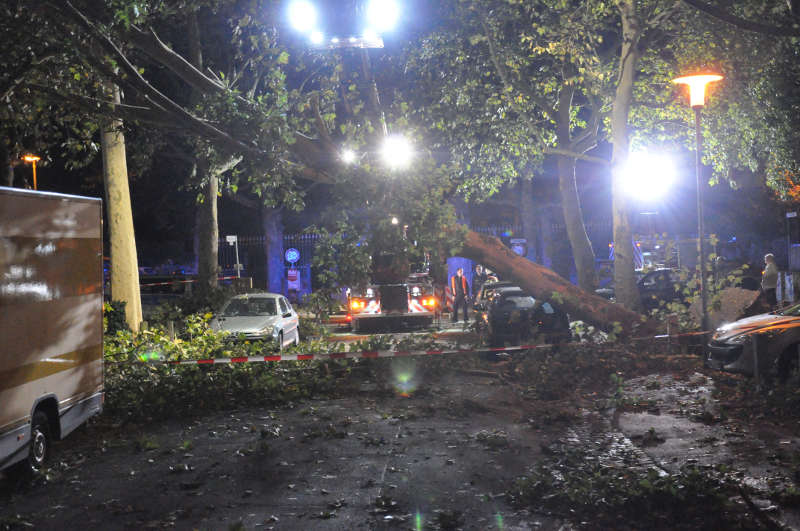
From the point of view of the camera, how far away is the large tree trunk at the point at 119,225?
16891 mm

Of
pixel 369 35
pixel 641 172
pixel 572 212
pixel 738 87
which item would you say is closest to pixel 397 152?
pixel 369 35

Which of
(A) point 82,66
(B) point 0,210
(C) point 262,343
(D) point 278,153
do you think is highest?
(A) point 82,66

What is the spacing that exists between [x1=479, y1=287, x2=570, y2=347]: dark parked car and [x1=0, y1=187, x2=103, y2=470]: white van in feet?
28.0

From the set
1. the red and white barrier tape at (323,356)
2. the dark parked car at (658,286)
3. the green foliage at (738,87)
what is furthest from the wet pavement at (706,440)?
the dark parked car at (658,286)

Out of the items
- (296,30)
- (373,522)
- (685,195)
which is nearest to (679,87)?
(296,30)

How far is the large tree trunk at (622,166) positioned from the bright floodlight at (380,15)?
20.4 feet

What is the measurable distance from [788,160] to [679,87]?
13.1 ft

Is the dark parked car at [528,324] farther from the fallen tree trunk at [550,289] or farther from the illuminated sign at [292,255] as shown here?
the illuminated sign at [292,255]

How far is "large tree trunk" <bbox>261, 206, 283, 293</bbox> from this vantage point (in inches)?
1593

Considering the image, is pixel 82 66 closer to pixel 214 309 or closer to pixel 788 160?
pixel 214 309

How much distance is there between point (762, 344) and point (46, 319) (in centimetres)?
941

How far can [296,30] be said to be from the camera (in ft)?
43.5

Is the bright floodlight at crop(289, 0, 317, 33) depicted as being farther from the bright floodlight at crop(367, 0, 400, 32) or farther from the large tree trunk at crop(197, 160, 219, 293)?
the large tree trunk at crop(197, 160, 219, 293)

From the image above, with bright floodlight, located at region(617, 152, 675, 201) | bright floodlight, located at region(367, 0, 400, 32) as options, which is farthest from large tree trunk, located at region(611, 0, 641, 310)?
bright floodlight, located at region(367, 0, 400, 32)
